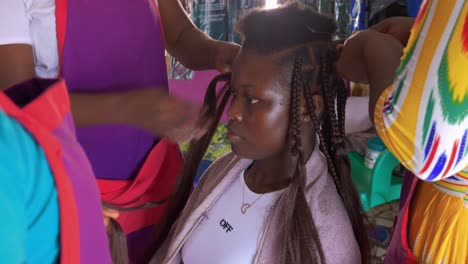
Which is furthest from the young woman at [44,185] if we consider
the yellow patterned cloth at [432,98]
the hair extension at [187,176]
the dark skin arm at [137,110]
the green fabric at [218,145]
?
the green fabric at [218,145]

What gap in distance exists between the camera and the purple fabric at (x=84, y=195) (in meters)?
0.40

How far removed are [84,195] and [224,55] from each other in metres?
0.65

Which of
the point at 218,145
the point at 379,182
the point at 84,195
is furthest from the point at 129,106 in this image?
the point at 379,182

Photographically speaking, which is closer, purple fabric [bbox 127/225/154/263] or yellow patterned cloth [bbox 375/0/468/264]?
yellow patterned cloth [bbox 375/0/468/264]

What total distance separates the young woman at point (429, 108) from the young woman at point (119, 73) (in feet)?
0.92

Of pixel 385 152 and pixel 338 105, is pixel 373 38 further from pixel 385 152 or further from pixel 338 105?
pixel 385 152

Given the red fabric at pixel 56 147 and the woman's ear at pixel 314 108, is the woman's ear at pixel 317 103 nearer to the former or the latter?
the woman's ear at pixel 314 108

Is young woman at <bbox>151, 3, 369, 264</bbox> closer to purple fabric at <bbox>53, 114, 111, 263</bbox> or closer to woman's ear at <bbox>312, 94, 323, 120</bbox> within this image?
woman's ear at <bbox>312, 94, 323, 120</bbox>

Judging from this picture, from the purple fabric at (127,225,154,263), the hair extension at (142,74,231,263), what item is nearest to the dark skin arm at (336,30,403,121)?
the hair extension at (142,74,231,263)

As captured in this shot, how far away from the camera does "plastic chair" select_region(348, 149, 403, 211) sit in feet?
6.36

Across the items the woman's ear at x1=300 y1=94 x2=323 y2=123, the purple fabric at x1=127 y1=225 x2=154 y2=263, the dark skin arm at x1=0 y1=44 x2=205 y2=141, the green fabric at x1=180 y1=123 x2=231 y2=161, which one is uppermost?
the dark skin arm at x1=0 y1=44 x2=205 y2=141

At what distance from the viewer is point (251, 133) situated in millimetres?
859

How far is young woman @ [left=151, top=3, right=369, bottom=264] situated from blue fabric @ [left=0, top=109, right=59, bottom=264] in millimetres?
522

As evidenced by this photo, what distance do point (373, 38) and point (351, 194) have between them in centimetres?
33
